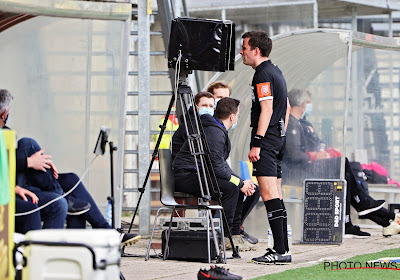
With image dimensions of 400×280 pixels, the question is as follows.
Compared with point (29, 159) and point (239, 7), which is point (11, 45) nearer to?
point (29, 159)

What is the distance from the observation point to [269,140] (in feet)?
22.7

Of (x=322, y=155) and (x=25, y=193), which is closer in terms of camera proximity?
(x=25, y=193)

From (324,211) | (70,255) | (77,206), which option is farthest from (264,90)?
(70,255)

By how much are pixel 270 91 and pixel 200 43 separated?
0.78 metres

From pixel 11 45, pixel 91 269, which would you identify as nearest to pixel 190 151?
pixel 11 45

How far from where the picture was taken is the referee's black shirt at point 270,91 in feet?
22.5

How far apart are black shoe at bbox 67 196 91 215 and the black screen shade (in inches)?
59.4

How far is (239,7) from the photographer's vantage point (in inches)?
593

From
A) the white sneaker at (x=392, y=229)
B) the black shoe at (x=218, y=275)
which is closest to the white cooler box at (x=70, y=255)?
the black shoe at (x=218, y=275)

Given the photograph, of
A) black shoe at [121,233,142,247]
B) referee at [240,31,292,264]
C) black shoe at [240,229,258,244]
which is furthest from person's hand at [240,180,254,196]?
black shoe at [121,233,142,247]

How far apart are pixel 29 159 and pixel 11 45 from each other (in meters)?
2.58

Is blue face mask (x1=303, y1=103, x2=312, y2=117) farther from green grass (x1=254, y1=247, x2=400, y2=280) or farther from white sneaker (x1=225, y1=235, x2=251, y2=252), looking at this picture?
green grass (x1=254, y1=247, x2=400, y2=280)

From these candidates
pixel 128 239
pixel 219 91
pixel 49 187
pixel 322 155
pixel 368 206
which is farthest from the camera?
pixel 368 206

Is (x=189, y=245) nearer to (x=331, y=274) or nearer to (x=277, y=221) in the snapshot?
(x=277, y=221)
